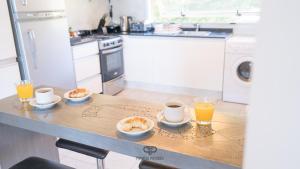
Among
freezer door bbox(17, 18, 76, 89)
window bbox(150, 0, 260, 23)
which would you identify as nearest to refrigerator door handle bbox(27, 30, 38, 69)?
freezer door bbox(17, 18, 76, 89)

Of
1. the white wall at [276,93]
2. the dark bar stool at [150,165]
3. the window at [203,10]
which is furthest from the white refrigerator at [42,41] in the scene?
the white wall at [276,93]

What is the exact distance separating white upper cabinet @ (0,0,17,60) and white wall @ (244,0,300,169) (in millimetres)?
2451

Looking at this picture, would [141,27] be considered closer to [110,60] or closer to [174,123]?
[110,60]

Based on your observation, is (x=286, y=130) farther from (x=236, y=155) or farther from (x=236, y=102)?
(x=236, y=102)

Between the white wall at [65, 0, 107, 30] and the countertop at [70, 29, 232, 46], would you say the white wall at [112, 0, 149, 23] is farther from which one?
the countertop at [70, 29, 232, 46]

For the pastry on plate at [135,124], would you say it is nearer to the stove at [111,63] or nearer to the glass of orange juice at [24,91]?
the glass of orange juice at [24,91]

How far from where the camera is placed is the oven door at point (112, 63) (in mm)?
3629

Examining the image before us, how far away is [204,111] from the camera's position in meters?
1.10

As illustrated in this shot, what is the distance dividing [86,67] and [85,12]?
1.11 m

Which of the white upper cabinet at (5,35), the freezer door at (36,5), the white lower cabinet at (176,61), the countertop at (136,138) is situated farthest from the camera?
the white lower cabinet at (176,61)

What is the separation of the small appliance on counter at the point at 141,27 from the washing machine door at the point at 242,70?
5.01 feet

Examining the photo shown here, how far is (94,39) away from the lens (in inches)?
138

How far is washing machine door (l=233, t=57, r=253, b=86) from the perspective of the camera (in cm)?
324

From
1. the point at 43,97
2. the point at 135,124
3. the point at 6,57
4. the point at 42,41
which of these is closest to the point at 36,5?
the point at 42,41
